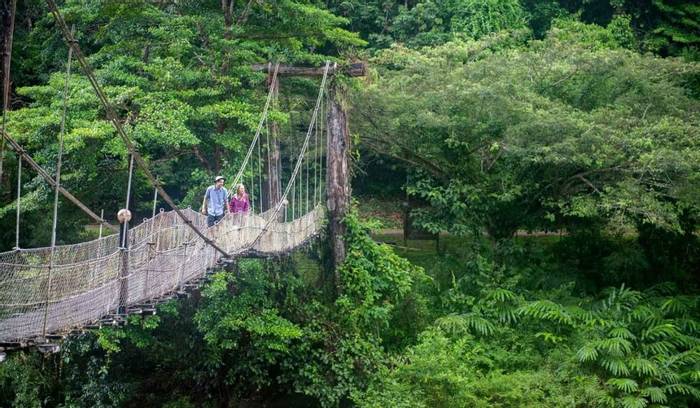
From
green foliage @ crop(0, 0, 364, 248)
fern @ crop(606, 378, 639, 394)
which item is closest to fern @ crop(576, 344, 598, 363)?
fern @ crop(606, 378, 639, 394)

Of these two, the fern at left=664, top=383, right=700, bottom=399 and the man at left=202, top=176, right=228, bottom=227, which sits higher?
the man at left=202, top=176, right=228, bottom=227

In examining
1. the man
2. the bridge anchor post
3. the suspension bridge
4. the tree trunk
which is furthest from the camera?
the tree trunk

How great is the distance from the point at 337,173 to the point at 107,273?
4.73 metres

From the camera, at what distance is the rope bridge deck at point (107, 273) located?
5965 mm

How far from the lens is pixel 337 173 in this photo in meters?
10.8

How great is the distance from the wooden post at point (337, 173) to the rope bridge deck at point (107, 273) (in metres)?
2.95

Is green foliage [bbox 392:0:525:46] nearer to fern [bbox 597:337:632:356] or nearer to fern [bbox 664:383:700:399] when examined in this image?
fern [bbox 597:337:632:356]

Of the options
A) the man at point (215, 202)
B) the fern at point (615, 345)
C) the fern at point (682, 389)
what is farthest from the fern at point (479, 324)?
the man at point (215, 202)

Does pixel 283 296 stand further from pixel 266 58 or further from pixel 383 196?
pixel 383 196

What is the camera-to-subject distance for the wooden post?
10.8 meters

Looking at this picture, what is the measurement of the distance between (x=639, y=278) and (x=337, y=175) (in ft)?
14.8

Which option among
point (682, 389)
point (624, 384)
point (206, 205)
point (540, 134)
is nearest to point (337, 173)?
point (540, 134)

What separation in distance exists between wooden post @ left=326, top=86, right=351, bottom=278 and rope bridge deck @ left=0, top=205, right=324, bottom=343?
2.95 meters

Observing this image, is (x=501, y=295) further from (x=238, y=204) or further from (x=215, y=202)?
(x=215, y=202)
